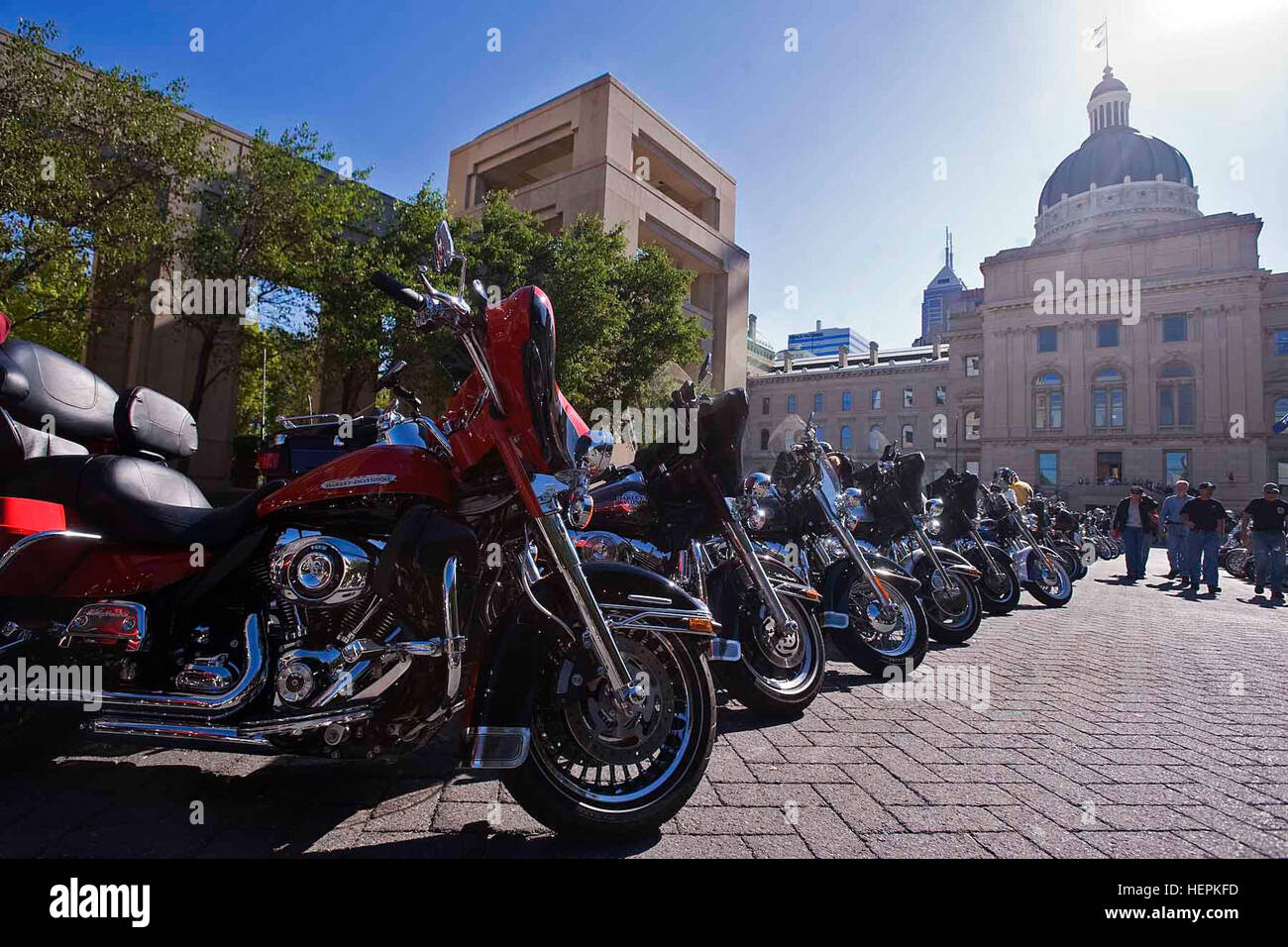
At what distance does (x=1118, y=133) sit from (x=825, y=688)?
95.4 metres

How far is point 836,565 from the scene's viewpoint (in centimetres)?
477

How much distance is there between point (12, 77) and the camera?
1183cm

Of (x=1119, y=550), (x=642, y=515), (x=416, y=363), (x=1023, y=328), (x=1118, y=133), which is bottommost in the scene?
(x=1119, y=550)

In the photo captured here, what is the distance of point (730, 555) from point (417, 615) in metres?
2.29

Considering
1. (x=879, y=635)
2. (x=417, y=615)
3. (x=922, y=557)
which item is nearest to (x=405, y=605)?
(x=417, y=615)

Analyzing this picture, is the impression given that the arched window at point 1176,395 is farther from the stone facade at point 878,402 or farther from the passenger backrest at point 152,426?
the passenger backrest at point 152,426

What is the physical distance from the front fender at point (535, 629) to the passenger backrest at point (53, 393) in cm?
238

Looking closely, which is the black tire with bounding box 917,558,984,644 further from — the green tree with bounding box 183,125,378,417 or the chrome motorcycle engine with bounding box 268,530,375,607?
the green tree with bounding box 183,125,378,417

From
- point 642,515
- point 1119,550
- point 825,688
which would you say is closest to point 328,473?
point 642,515

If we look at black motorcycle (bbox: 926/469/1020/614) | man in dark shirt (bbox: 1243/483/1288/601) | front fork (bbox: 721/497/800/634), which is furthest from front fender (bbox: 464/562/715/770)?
man in dark shirt (bbox: 1243/483/1288/601)

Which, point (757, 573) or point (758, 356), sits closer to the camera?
point (757, 573)

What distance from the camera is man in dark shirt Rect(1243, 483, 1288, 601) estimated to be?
1093 cm

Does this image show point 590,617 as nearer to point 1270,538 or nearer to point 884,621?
point 884,621
